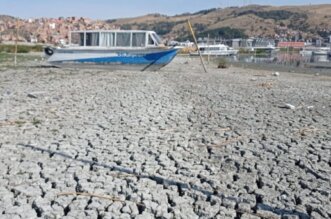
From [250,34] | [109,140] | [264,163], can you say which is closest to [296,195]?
[264,163]

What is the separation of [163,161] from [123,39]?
20.4 meters

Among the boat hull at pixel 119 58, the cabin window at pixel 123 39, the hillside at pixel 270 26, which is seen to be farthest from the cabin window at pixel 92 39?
the hillside at pixel 270 26

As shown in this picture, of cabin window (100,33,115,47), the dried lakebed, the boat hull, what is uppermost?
cabin window (100,33,115,47)

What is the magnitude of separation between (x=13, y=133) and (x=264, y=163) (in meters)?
4.55

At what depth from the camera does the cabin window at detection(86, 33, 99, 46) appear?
26.7m

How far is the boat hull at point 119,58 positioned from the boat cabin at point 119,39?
1.59 feet

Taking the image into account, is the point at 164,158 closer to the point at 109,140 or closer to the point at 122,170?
the point at 122,170

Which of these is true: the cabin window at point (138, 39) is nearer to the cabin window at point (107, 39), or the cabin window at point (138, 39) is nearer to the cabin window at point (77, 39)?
the cabin window at point (107, 39)

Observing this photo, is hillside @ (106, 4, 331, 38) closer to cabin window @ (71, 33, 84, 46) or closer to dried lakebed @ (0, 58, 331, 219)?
cabin window @ (71, 33, 84, 46)

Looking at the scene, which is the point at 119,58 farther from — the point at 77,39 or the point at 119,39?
the point at 77,39

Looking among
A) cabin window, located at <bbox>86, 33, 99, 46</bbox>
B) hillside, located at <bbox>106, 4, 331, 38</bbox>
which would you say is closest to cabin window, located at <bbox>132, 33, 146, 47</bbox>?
cabin window, located at <bbox>86, 33, 99, 46</bbox>

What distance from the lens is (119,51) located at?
25891 millimetres

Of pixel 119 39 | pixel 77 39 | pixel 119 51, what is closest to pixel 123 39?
pixel 119 39

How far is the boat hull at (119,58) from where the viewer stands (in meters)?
25.9
